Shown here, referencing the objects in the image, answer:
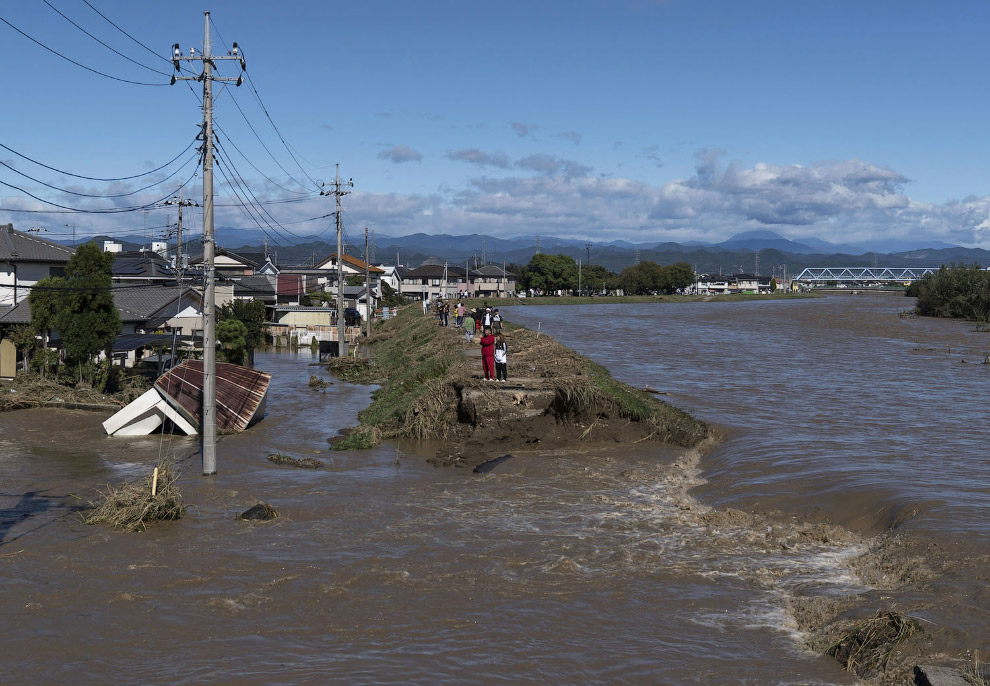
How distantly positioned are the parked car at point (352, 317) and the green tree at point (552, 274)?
263 ft

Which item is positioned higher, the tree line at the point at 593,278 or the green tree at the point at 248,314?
the tree line at the point at 593,278

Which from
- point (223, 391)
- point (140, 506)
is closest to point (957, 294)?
point (223, 391)

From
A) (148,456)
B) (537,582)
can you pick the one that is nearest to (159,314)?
(148,456)

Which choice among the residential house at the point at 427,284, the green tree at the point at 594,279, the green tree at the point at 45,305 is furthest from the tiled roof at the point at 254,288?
the green tree at the point at 594,279

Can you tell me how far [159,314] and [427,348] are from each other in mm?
12076

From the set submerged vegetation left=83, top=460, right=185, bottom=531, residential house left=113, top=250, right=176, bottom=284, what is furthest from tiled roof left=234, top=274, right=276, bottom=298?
submerged vegetation left=83, top=460, right=185, bottom=531

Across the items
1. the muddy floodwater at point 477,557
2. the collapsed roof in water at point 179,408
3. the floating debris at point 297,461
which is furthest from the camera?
the collapsed roof in water at point 179,408

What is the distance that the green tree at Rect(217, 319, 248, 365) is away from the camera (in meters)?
31.4

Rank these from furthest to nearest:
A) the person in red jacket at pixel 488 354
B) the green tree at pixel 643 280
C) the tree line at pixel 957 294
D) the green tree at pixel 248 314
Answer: the green tree at pixel 643 280 → the tree line at pixel 957 294 → the green tree at pixel 248 314 → the person in red jacket at pixel 488 354

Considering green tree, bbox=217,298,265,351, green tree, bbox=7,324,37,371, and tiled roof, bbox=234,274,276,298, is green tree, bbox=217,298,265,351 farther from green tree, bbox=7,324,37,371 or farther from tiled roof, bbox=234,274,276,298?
tiled roof, bbox=234,274,276,298

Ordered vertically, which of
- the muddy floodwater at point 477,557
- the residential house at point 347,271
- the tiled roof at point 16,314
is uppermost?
the residential house at point 347,271

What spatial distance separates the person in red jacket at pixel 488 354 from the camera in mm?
19047

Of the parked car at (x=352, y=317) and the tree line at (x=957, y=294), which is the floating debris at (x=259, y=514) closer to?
the parked car at (x=352, y=317)

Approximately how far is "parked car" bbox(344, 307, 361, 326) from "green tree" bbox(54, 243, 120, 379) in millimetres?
33930
